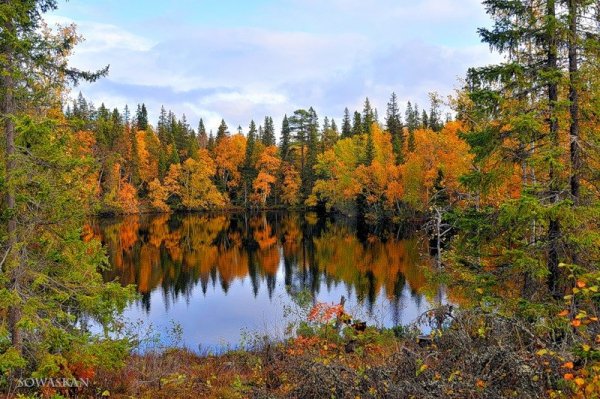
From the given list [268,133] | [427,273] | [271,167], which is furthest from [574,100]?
[268,133]

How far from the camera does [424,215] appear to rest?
46.5 meters

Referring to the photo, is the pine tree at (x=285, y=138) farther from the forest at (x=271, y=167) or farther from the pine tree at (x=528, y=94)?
the pine tree at (x=528, y=94)

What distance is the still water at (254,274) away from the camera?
62.8 feet

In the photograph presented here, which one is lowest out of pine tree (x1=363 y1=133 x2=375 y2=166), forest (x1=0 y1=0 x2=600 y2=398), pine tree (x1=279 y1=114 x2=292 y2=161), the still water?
the still water

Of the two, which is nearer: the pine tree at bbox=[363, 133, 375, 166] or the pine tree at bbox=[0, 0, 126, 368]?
the pine tree at bbox=[0, 0, 126, 368]

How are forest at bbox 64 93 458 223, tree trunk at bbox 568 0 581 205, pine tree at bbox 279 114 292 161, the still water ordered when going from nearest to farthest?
tree trunk at bbox 568 0 581 205 < the still water < forest at bbox 64 93 458 223 < pine tree at bbox 279 114 292 161

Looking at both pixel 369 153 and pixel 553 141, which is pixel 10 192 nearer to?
pixel 553 141

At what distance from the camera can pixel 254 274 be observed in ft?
94.1

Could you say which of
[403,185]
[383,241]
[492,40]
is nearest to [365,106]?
[403,185]

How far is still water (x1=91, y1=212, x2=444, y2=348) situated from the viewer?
19.2m

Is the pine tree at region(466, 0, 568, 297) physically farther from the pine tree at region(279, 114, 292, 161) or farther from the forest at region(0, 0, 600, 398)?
the pine tree at region(279, 114, 292, 161)

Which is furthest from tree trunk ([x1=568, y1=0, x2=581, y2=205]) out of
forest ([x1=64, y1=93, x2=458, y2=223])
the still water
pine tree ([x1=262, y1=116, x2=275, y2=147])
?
pine tree ([x1=262, y1=116, x2=275, y2=147])

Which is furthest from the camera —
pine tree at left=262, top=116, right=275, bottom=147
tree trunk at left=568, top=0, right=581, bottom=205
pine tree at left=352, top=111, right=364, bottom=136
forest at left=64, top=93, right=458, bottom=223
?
Answer: pine tree at left=262, top=116, right=275, bottom=147

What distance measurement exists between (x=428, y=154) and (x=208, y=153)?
43387mm
